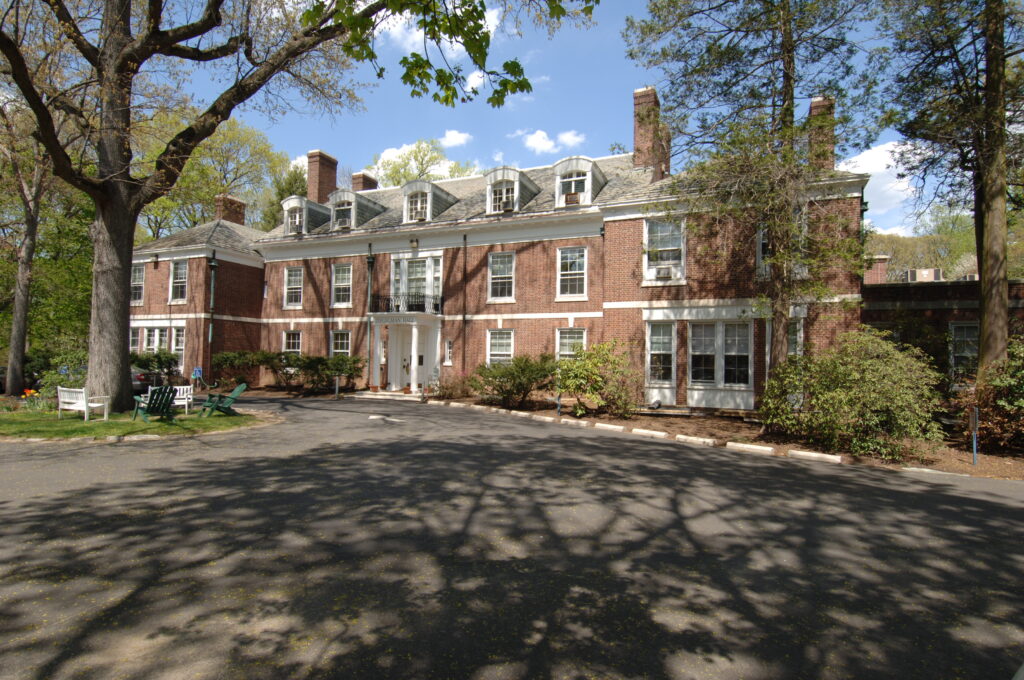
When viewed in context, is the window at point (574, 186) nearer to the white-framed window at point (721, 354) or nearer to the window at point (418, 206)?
the window at point (418, 206)

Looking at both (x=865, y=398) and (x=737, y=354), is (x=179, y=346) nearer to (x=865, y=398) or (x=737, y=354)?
(x=737, y=354)

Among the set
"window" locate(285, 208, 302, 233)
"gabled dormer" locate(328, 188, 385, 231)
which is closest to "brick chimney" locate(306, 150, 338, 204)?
"window" locate(285, 208, 302, 233)

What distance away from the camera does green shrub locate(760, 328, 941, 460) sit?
10609 mm

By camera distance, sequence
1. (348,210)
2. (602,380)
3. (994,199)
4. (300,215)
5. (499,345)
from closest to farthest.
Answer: (994,199) < (602,380) < (499,345) < (348,210) < (300,215)

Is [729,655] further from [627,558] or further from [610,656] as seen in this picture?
[627,558]

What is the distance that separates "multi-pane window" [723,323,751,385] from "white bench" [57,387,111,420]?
16.8 metres

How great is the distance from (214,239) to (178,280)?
2846 mm

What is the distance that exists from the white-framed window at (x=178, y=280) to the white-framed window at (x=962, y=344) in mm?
31645

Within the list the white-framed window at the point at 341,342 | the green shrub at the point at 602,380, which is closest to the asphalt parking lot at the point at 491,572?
the green shrub at the point at 602,380

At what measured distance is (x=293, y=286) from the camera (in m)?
26.1

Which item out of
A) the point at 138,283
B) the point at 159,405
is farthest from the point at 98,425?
the point at 138,283

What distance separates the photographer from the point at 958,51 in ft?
45.4

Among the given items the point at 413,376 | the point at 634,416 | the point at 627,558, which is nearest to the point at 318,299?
the point at 413,376

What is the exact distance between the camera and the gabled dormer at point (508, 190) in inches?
858
